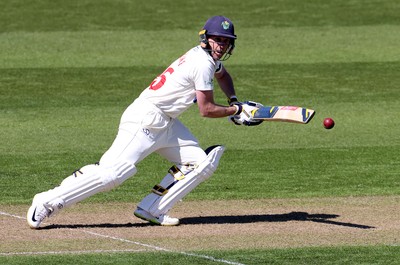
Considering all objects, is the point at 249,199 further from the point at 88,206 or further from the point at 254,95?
the point at 254,95

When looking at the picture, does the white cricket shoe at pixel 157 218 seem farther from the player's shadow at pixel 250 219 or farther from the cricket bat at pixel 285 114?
the cricket bat at pixel 285 114

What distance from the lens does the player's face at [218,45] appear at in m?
9.35

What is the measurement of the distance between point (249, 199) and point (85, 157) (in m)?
2.84

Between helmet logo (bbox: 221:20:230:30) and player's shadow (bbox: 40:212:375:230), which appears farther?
player's shadow (bbox: 40:212:375:230)

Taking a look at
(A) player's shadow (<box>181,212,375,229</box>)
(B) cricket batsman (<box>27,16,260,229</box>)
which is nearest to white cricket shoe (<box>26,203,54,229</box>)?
(B) cricket batsman (<box>27,16,260,229</box>)

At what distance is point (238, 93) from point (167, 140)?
7665 millimetres

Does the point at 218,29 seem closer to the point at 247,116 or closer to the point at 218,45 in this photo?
the point at 218,45

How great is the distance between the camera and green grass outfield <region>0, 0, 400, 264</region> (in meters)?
11.3

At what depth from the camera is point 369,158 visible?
12.8 meters

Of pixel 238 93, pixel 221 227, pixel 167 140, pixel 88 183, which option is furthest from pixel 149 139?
pixel 238 93

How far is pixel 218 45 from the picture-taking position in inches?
368

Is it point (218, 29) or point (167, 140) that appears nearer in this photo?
point (218, 29)

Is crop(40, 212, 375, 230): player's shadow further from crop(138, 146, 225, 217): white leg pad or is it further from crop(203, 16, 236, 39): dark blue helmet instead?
crop(203, 16, 236, 39): dark blue helmet

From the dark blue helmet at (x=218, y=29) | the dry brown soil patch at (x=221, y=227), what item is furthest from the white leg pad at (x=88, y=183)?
the dark blue helmet at (x=218, y=29)
